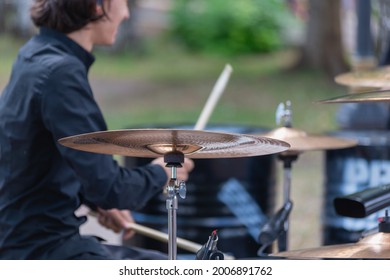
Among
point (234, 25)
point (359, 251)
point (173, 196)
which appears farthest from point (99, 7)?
point (234, 25)

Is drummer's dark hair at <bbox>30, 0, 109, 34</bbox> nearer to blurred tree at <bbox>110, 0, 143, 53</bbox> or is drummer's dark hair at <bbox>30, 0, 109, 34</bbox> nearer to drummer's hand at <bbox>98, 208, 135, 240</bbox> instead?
drummer's hand at <bbox>98, 208, 135, 240</bbox>

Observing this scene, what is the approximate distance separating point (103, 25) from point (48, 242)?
0.73 metres

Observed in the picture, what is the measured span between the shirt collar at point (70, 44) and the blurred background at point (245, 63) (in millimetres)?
2965

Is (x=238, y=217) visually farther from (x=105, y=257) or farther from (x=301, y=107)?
(x=301, y=107)

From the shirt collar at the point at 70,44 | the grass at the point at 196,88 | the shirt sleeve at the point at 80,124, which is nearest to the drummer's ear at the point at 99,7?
the shirt collar at the point at 70,44

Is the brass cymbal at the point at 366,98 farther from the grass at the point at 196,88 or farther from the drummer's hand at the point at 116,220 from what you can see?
the grass at the point at 196,88

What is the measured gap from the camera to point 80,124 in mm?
2594

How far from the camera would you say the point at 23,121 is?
105 inches

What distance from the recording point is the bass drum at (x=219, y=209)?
4.16 m

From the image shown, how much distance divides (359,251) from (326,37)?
37.4 feet

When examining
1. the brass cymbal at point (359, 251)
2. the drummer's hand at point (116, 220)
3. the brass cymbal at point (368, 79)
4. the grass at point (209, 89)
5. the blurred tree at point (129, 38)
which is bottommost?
the grass at point (209, 89)

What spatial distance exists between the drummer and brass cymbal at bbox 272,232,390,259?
603mm

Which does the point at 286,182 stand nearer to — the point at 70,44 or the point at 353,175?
the point at 353,175

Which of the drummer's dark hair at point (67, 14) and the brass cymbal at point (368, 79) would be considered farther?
the brass cymbal at point (368, 79)
